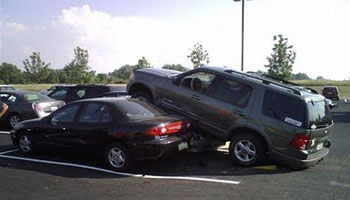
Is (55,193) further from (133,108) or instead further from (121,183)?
(133,108)

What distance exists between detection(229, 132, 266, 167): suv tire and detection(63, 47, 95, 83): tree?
2022 inches

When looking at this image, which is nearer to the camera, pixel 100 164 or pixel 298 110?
pixel 298 110

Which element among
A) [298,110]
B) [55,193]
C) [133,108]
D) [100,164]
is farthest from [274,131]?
[55,193]

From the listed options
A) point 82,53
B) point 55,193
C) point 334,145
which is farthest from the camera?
point 82,53

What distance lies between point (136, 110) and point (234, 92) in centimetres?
215

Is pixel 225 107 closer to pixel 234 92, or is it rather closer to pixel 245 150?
pixel 234 92

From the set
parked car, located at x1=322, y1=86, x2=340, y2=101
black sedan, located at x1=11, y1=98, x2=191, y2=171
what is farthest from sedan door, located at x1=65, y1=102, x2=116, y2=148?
parked car, located at x1=322, y1=86, x2=340, y2=101

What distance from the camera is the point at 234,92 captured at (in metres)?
8.45

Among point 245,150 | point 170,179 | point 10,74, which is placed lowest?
point 10,74

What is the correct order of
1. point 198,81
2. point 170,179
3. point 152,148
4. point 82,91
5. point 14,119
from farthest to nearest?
point 82,91 < point 14,119 < point 198,81 < point 152,148 < point 170,179

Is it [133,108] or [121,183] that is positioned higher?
[133,108]

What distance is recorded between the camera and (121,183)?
6742 mm

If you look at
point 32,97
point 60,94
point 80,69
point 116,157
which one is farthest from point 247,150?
point 80,69

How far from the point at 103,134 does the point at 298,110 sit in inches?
151
